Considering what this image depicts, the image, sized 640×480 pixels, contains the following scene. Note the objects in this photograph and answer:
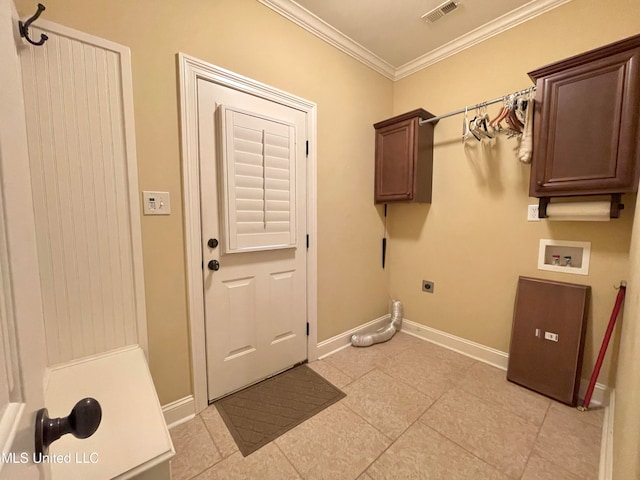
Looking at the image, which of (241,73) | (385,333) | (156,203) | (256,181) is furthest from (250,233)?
(385,333)

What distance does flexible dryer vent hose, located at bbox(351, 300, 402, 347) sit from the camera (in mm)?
2504

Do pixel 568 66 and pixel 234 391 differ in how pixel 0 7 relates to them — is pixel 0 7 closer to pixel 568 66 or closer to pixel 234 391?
pixel 234 391

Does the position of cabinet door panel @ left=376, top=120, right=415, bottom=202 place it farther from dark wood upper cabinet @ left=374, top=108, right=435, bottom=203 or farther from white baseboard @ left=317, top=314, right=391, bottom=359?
white baseboard @ left=317, top=314, right=391, bottom=359

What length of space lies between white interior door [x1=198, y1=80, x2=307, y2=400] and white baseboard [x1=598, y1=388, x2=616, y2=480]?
1.80m

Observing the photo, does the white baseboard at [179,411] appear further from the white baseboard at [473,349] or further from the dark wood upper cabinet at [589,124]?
the dark wood upper cabinet at [589,124]

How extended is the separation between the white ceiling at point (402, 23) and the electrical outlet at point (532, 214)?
1.38 m

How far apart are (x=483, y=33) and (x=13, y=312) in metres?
3.05

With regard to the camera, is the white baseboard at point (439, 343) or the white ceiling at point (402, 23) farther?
the white baseboard at point (439, 343)

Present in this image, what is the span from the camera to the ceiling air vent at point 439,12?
6.23 ft

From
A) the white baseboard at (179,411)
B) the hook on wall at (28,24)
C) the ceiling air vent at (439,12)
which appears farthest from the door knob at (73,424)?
the ceiling air vent at (439,12)

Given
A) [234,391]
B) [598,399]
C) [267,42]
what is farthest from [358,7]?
[598,399]

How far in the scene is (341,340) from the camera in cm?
249

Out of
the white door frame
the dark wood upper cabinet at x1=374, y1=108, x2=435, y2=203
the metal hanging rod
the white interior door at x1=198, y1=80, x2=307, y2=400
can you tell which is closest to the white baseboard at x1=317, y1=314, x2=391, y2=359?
the white interior door at x1=198, y1=80, x2=307, y2=400

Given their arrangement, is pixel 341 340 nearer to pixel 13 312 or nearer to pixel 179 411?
pixel 179 411
